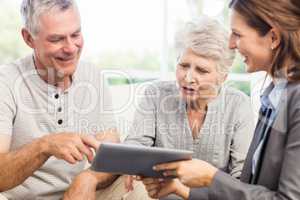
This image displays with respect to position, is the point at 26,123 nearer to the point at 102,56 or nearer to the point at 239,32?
the point at 239,32

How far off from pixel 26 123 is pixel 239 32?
0.87 meters

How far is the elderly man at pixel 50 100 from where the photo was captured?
6.00 feet

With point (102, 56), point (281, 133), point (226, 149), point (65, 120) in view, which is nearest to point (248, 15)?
point (281, 133)

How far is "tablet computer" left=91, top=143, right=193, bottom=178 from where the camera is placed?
4.48 feet

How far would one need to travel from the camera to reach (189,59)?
2.01m

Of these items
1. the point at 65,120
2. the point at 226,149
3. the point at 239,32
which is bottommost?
the point at 226,149

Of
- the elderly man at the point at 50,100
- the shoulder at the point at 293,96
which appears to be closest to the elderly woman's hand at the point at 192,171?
the shoulder at the point at 293,96

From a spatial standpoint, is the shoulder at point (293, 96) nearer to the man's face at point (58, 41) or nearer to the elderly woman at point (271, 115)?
the elderly woman at point (271, 115)

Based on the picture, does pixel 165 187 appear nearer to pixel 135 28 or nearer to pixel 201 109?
pixel 201 109

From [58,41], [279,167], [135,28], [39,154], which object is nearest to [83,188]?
[39,154]

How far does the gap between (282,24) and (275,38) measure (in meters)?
0.05

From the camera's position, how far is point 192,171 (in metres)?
1.46

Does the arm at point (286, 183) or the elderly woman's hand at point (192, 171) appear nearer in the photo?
the arm at point (286, 183)

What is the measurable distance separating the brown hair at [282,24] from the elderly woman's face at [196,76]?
52cm
